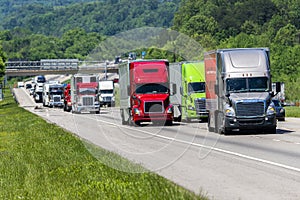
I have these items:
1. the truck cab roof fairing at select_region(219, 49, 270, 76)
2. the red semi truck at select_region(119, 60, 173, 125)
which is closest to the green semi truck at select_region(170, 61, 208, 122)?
the red semi truck at select_region(119, 60, 173, 125)

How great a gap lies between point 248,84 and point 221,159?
1065cm

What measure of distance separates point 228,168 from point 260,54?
13439 mm

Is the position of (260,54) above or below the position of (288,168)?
above

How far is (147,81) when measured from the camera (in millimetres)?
40875

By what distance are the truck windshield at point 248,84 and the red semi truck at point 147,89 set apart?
8327 millimetres

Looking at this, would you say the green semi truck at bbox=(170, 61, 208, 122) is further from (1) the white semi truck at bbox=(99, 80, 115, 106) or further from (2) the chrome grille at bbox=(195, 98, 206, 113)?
(1) the white semi truck at bbox=(99, 80, 115, 106)

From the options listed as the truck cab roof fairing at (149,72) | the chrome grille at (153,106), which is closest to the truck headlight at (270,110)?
the chrome grille at (153,106)

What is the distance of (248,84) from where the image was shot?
3272 cm

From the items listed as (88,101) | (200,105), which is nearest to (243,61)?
(200,105)

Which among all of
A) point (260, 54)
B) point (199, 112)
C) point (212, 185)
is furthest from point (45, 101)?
point (212, 185)

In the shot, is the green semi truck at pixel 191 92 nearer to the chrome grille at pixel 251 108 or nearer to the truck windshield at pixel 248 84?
the truck windshield at pixel 248 84

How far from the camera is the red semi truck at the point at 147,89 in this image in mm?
40750

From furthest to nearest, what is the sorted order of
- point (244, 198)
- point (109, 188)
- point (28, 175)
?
point (28, 175)
point (109, 188)
point (244, 198)

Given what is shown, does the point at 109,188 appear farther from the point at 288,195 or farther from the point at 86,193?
the point at 288,195
